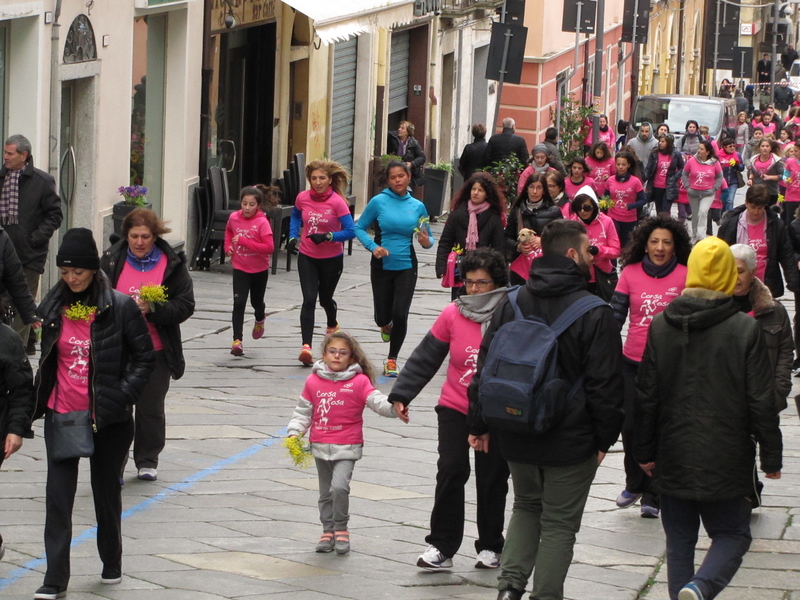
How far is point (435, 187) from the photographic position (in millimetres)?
23219

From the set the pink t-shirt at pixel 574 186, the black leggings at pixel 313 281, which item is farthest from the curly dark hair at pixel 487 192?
the pink t-shirt at pixel 574 186

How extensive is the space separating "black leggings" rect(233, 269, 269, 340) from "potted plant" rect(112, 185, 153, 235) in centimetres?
296

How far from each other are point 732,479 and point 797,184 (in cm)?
1320

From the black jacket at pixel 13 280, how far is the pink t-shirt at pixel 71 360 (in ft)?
9.83

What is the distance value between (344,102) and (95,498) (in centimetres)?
1635

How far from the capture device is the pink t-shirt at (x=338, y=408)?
6.44 meters

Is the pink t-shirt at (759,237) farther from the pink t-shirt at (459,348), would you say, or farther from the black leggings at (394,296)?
the pink t-shirt at (459,348)

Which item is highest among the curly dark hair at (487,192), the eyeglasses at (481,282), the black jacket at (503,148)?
the black jacket at (503,148)

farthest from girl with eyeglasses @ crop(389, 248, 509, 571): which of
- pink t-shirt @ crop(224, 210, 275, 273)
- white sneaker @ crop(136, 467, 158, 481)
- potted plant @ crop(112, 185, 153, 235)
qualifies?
potted plant @ crop(112, 185, 153, 235)

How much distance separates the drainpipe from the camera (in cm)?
1255

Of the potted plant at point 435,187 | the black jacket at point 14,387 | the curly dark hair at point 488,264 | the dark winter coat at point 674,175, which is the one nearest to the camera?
the black jacket at point 14,387

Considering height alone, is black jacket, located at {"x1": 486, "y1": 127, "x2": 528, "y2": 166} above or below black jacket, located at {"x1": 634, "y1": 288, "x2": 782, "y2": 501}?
above

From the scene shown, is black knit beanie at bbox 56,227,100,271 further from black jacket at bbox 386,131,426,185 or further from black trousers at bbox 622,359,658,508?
black jacket at bbox 386,131,426,185

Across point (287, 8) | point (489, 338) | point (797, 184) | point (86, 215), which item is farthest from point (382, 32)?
point (489, 338)
